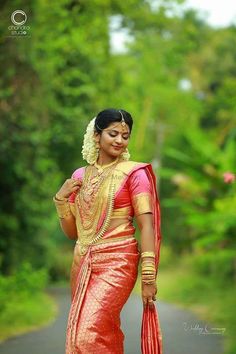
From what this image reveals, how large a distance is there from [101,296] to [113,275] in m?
0.16

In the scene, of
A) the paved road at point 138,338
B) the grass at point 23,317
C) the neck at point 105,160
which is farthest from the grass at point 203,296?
the neck at point 105,160

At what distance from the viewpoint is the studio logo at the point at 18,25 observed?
11.0 m

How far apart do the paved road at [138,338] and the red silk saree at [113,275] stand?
11.1 feet

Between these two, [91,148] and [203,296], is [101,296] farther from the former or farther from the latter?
[203,296]

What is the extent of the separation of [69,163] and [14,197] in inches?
191

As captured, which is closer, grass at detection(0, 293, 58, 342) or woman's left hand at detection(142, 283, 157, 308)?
woman's left hand at detection(142, 283, 157, 308)

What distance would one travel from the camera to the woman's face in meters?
5.09

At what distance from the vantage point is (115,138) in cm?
509

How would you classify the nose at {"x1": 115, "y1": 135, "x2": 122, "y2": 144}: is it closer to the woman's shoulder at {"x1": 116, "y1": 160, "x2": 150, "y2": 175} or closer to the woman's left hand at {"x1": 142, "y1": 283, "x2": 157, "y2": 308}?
the woman's shoulder at {"x1": 116, "y1": 160, "x2": 150, "y2": 175}

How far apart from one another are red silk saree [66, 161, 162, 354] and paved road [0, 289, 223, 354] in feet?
11.1

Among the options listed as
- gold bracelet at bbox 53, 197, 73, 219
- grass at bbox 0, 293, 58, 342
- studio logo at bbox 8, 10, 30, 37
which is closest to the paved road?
grass at bbox 0, 293, 58, 342

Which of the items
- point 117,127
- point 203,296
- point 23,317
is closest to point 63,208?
point 117,127

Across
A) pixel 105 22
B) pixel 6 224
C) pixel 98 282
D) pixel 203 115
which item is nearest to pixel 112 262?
pixel 98 282

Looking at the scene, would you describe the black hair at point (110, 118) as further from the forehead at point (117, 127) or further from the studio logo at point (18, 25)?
the studio logo at point (18, 25)
